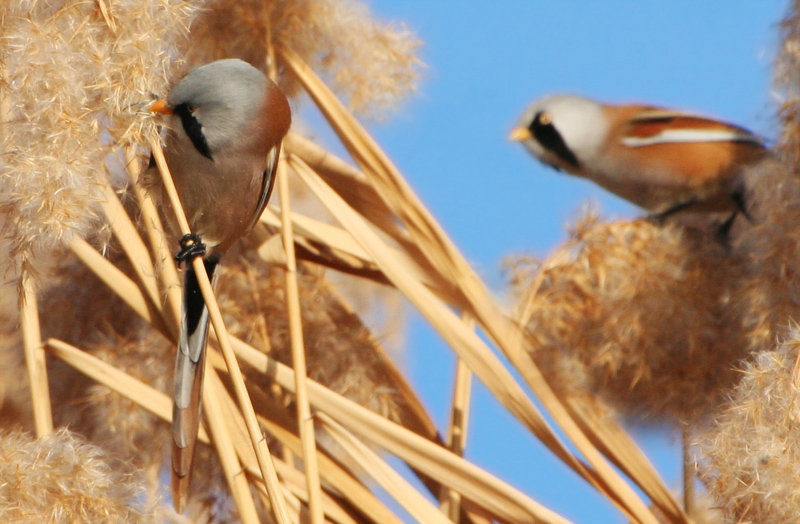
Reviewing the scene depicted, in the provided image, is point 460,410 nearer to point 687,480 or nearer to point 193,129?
point 687,480

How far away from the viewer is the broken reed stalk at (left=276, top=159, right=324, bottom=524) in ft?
3.96

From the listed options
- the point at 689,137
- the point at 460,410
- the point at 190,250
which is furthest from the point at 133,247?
the point at 689,137

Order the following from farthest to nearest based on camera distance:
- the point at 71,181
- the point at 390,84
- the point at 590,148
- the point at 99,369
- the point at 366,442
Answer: the point at 590,148 < the point at 390,84 < the point at 366,442 < the point at 99,369 < the point at 71,181

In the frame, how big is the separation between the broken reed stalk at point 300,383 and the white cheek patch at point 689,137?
100 centimetres

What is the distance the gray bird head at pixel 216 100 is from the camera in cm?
147

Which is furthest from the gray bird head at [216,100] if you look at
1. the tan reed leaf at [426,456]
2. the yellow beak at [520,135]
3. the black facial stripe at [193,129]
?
the yellow beak at [520,135]

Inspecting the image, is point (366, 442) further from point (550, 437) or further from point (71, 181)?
point (71, 181)

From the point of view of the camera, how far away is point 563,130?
8.34 ft

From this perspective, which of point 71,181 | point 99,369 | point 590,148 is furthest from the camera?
point 590,148

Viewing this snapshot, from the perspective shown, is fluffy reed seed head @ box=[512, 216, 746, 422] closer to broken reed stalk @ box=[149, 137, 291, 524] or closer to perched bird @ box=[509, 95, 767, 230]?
perched bird @ box=[509, 95, 767, 230]

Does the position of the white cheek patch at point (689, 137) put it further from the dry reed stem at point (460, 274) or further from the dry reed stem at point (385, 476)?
the dry reed stem at point (385, 476)

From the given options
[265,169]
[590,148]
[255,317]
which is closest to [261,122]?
[265,169]

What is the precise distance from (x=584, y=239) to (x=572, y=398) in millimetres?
307

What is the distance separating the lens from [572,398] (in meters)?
1.59
